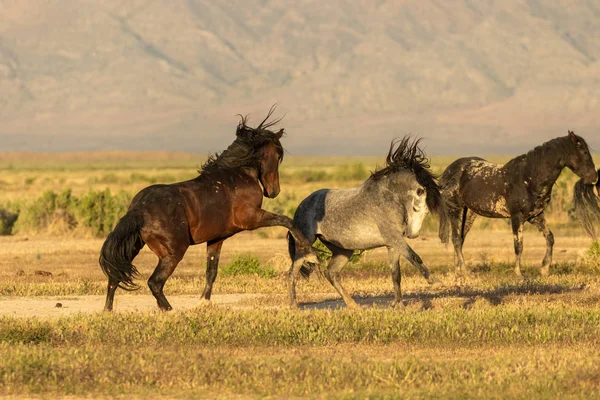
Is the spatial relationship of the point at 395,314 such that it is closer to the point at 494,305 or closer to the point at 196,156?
the point at 494,305

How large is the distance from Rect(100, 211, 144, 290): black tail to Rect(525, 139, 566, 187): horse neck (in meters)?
8.89

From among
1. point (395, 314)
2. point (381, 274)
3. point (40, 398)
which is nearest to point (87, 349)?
point (40, 398)

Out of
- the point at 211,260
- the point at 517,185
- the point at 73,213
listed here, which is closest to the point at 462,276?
the point at 517,185

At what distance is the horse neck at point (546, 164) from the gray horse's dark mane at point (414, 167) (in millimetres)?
5669

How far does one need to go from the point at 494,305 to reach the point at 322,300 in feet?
8.83

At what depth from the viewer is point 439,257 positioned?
89.6ft

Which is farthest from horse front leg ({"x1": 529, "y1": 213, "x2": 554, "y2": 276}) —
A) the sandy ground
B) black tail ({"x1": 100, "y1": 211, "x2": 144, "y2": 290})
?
black tail ({"x1": 100, "y1": 211, "x2": 144, "y2": 290})

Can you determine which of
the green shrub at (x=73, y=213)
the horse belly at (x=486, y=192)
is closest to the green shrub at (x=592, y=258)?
the horse belly at (x=486, y=192)

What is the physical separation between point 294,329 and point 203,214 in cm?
225

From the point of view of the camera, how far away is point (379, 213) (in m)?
14.4

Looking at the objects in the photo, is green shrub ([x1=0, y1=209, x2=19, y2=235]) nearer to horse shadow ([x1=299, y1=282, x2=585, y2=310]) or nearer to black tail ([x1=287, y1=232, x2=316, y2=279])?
horse shadow ([x1=299, y1=282, x2=585, y2=310])

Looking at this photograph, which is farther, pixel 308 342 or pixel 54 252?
pixel 54 252

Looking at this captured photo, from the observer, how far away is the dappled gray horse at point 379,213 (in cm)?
1425

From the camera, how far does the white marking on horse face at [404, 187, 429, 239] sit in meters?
14.2
